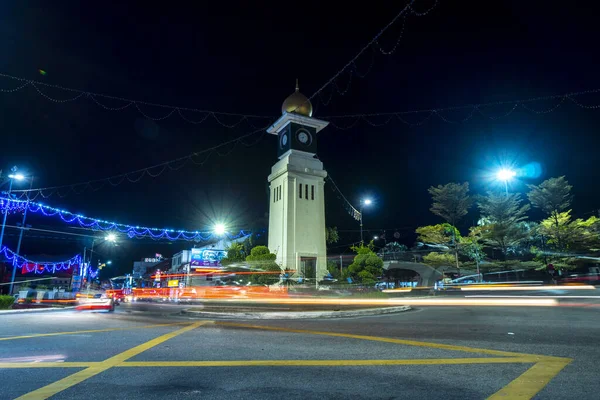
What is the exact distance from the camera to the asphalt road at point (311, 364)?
3.42 m

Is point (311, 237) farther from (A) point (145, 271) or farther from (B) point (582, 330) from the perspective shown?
(A) point (145, 271)

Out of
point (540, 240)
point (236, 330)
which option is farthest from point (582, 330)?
point (540, 240)

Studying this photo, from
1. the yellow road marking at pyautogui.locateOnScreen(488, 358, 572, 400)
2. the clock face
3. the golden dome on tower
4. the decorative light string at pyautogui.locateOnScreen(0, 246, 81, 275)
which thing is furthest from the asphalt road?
the decorative light string at pyautogui.locateOnScreen(0, 246, 81, 275)

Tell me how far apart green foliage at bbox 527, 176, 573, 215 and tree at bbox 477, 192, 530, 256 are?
5.70ft

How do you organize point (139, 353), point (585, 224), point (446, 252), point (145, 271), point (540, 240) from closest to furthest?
point (139, 353) < point (585, 224) < point (446, 252) < point (540, 240) < point (145, 271)

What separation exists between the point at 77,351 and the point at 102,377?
2.19 metres

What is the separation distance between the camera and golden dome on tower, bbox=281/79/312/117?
Result: 3506cm

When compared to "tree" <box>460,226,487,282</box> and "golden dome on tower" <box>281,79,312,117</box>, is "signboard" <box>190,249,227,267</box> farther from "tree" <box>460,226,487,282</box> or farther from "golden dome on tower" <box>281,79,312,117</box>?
"tree" <box>460,226,487,282</box>

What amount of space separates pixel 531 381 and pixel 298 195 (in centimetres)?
2986

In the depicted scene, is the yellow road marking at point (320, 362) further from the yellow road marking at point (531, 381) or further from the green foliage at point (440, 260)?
the green foliage at point (440, 260)

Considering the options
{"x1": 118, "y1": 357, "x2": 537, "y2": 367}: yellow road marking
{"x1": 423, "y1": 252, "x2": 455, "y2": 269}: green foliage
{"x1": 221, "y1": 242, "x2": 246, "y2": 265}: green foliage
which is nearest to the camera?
{"x1": 118, "y1": 357, "x2": 537, "y2": 367}: yellow road marking

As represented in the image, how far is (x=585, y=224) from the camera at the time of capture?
117ft

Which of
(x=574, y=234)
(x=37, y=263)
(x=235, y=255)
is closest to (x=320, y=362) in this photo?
(x=235, y=255)

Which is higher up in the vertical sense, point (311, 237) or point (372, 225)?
point (372, 225)
